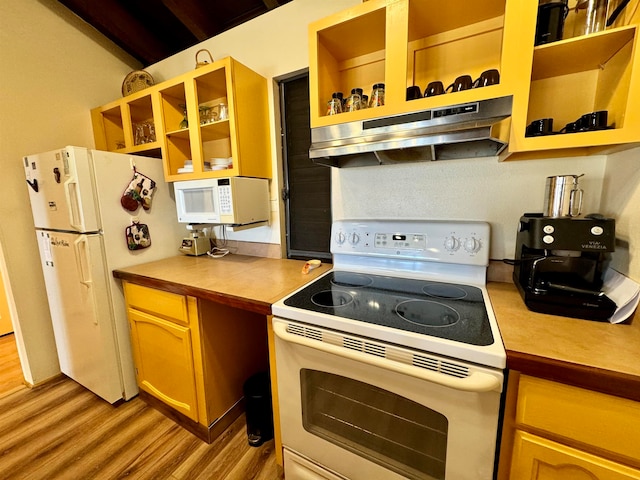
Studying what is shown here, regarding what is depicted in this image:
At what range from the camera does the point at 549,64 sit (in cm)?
97

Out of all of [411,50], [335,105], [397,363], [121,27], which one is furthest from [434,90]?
[121,27]

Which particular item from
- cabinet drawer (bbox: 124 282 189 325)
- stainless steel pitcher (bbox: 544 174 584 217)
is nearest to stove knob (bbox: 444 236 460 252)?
stainless steel pitcher (bbox: 544 174 584 217)

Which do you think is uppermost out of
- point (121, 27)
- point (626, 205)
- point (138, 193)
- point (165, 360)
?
point (121, 27)

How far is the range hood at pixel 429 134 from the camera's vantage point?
0.89 m

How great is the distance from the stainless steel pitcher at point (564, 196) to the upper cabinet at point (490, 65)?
0.36 feet

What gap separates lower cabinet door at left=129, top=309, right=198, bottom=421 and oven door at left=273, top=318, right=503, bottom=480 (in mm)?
625

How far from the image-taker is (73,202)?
59.8 inches

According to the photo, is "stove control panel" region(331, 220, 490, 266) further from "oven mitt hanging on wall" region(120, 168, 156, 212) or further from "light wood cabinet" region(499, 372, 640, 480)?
"oven mitt hanging on wall" region(120, 168, 156, 212)

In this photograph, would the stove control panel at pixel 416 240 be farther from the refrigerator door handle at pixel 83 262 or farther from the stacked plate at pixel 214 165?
the refrigerator door handle at pixel 83 262

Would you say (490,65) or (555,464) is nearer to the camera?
(555,464)

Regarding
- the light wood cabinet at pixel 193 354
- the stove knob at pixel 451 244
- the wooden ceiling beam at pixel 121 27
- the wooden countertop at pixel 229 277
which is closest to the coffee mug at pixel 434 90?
the stove knob at pixel 451 244

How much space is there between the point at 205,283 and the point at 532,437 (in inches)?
52.0

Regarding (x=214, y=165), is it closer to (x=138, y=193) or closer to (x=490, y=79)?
(x=138, y=193)

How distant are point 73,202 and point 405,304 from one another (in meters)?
1.83
